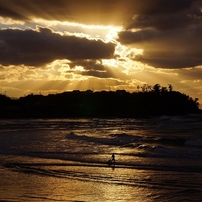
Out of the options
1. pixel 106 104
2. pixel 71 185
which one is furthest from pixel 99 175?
pixel 106 104

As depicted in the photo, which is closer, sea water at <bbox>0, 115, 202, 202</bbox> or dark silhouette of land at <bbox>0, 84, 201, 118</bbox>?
sea water at <bbox>0, 115, 202, 202</bbox>

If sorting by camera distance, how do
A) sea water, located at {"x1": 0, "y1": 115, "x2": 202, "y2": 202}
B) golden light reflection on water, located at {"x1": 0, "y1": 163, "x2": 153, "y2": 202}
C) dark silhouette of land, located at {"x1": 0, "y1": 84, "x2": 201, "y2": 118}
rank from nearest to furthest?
golden light reflection on water, located at {"x1": 0, "y1": 163, "x2": 153, "y2": 202} → sea water, located at {"x1": 0, "y1": 115, "x2": 202, "y2": 202} → dark silhouette of land, located at {"x1": 0, "y1": 84, "x2": 201, "y2": 118}

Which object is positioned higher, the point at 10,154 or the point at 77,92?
the point at 77,92

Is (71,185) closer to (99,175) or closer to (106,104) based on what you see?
(99,175)

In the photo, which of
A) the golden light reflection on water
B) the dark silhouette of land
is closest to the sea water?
the golden light reflection on water

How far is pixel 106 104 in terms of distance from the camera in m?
138

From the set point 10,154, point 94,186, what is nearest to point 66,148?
point 10,154

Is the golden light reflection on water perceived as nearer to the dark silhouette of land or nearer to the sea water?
the sea water

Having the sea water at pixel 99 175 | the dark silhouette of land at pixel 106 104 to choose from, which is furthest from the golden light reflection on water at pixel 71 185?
the dark silhouette of land at pixel 106 104

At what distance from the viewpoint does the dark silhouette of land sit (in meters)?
122

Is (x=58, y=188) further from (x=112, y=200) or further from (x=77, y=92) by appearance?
(x=77, y=92)

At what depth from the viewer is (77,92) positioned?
16775 cm

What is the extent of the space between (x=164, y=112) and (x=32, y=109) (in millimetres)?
43762

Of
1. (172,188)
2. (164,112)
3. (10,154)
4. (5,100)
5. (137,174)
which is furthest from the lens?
(5,100)
